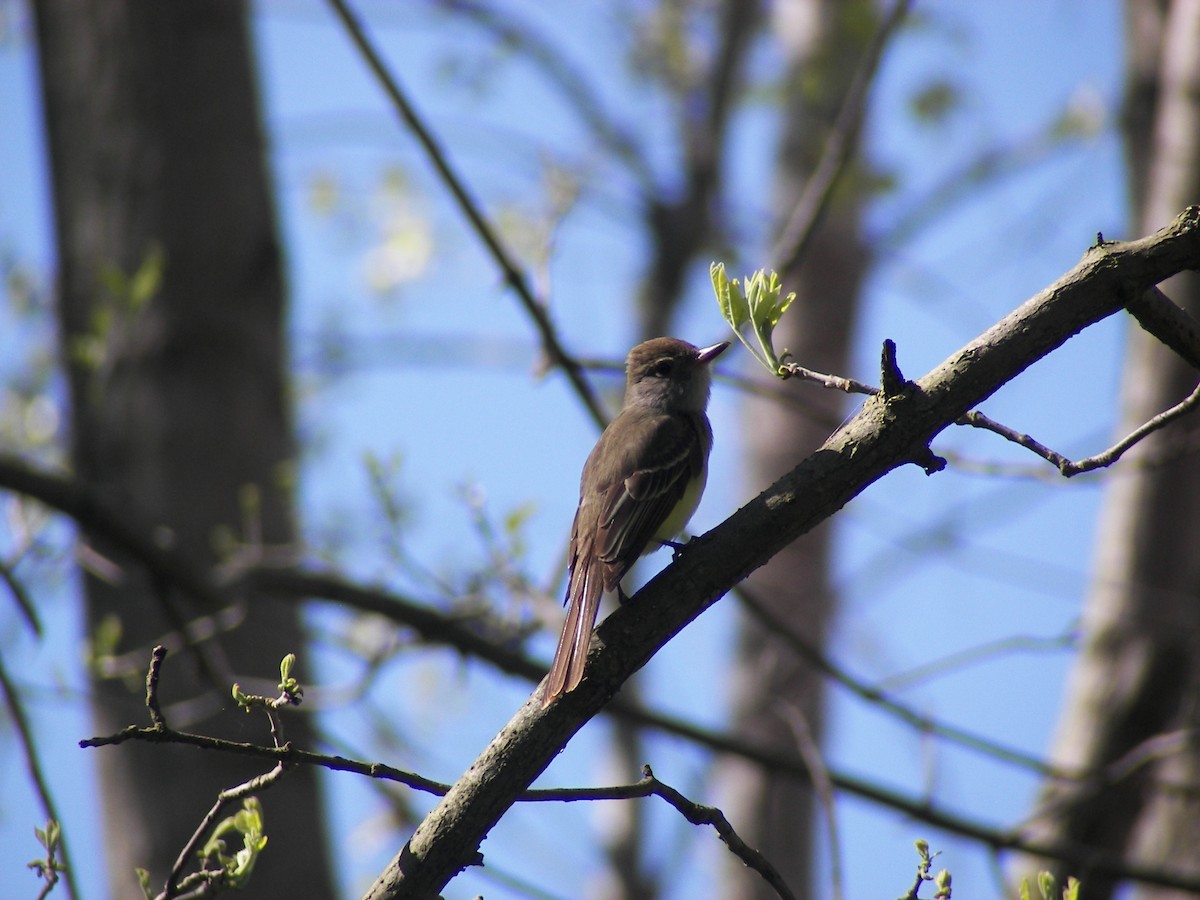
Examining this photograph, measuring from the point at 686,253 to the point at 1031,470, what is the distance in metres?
6.47

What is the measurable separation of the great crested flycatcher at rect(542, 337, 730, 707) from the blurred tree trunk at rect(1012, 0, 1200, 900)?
2.00 meters

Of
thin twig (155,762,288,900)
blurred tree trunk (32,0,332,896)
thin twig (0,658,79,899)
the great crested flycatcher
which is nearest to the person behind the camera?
thin twig (155,762,288,900)

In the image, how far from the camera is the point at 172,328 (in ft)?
15.9

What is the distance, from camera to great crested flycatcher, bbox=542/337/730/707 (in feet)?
12.1

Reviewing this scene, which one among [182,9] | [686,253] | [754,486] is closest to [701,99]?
[686,253]

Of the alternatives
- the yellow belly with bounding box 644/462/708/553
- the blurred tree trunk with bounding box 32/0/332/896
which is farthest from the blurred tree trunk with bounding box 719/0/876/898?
the blurred tree trunk with bounding box 32/0/332/896

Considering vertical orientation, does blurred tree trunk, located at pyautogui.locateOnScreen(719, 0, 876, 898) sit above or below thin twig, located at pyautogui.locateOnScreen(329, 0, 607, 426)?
above

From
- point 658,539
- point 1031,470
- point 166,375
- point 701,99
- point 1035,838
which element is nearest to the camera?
point 1031,470

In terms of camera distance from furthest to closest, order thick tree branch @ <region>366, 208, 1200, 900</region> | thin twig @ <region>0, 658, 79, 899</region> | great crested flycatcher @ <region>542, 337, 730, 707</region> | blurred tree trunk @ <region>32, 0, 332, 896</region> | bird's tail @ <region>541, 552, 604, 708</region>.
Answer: blurred tree trunk @ <region>32, 0, 332, 896</region>, great crested flycatcher @ <region>542, 337, 730, 707</region>, thin twig @ <region>0, 658, 79, 899</region>, bird's tail @ <region>541, 552, 604, 708</region>, thick tree branch @ <region>366, 208, 1200, 900</region>

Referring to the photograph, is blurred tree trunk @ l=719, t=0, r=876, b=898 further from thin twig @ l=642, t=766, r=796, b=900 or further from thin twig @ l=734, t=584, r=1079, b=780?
thin twig @ l=642, t=766, r=796, b=900

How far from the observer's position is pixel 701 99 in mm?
10656

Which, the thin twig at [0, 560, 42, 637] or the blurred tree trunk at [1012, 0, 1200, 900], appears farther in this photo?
the blurred tree trunk at [1012, 0, 1200, 900]

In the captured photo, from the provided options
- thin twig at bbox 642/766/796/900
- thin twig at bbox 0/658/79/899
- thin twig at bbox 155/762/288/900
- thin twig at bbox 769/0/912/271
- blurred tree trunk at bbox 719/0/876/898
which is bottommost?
thin twig at bbox 155/762/288/900

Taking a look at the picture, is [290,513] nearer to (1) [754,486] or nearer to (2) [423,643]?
(2) [423,643]
